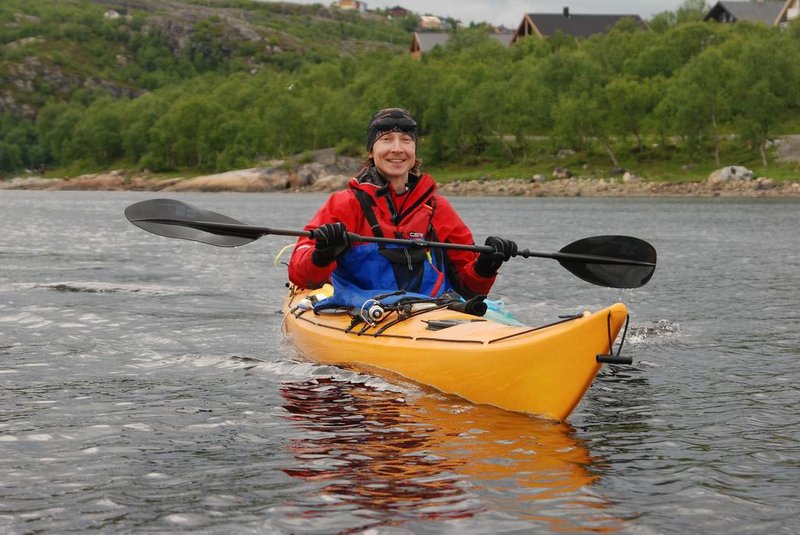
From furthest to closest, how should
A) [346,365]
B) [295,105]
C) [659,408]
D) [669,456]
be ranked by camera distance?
[295,105]
[346,365]
[659,408]
[669,456]

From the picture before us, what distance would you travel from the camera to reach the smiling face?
363 inches

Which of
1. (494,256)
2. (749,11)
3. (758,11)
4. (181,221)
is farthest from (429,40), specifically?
(494,256)

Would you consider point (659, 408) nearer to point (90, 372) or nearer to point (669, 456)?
point (669, 456)

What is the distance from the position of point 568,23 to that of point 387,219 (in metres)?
123

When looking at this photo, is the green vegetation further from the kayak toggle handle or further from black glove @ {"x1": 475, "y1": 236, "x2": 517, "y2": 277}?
the kayak toggle handle


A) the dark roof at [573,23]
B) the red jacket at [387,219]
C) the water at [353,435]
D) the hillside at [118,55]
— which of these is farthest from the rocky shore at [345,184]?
the hillside at [118,55]

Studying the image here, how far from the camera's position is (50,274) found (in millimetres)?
19469

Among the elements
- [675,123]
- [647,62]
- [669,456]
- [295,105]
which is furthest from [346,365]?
[295,105]

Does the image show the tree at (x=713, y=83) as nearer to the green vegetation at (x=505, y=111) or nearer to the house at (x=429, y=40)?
the green vegetation at (x=505, y=111)

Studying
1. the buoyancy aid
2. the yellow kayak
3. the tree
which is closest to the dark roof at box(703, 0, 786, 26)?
the tree

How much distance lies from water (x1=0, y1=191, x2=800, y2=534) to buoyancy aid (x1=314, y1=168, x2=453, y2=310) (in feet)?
2.82

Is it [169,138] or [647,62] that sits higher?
[647,62]

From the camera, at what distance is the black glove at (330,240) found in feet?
27.5

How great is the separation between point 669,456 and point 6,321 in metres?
9.43
